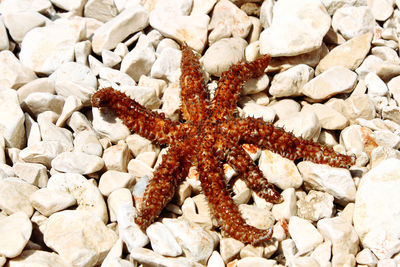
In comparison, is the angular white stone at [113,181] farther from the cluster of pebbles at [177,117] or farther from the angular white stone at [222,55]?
the angular white stone at [222,55]

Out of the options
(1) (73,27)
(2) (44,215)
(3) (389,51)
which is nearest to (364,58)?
(3) (389,51)

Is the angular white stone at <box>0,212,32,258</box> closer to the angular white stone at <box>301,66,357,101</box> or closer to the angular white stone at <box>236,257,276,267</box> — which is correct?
the angular white stone at <box>236,257,276,267</box>

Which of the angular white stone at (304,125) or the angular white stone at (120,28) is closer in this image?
the angular white stone at (304,125)

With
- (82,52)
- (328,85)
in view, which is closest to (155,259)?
Result: (328,85)

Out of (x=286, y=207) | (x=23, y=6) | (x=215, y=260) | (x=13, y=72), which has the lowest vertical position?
(x=215, y=260)

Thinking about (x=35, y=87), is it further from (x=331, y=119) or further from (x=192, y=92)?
(x=331, y=119)

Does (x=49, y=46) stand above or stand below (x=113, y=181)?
above

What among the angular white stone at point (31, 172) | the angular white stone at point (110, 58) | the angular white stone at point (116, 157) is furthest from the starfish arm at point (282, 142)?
the angular white stone at point (31, 172)

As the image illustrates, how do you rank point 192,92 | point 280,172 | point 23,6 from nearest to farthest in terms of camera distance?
point 280,172
point 192,92
point 23,6
